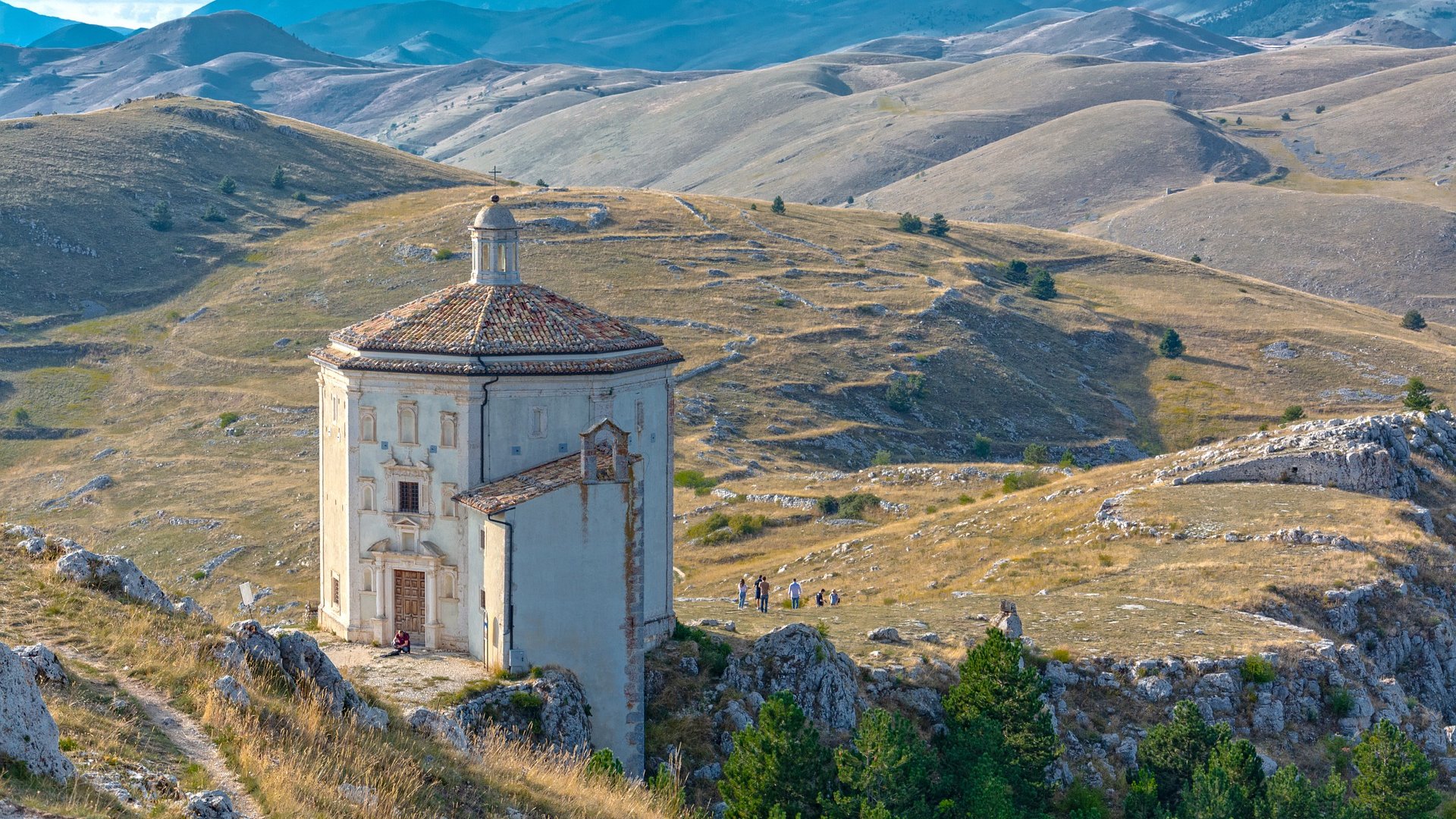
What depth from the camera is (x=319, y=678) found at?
23984mm

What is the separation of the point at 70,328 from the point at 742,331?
5366 centimetres

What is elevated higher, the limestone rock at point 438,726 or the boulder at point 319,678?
the boulder at point 319,678

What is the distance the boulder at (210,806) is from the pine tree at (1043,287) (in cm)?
12425

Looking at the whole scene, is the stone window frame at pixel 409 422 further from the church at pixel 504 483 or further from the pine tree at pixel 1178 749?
the pine tree at pixel 1178 749

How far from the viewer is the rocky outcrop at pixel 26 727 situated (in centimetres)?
1472

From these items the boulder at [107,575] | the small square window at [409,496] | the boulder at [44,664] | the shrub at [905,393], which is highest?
the boulder at [44,664]

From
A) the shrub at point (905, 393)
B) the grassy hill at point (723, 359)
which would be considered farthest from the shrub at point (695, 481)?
the shrub at point (905, 393)

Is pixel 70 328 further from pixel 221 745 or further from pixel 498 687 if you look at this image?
pixel 221 745

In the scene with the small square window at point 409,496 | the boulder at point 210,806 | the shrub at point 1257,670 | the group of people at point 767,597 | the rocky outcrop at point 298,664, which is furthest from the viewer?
the group of people at point 767,597

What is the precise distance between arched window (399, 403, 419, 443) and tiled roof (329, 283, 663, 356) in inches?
60.6

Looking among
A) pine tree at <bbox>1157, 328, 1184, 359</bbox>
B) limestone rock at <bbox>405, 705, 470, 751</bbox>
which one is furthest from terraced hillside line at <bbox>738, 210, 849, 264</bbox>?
limestone rock at <bbox>405, 705, 470, 751</bbox>

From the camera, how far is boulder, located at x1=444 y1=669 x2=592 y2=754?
102ft

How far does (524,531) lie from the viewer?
33938 millimetres

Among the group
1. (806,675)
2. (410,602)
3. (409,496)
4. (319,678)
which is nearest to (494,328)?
(409,496)
